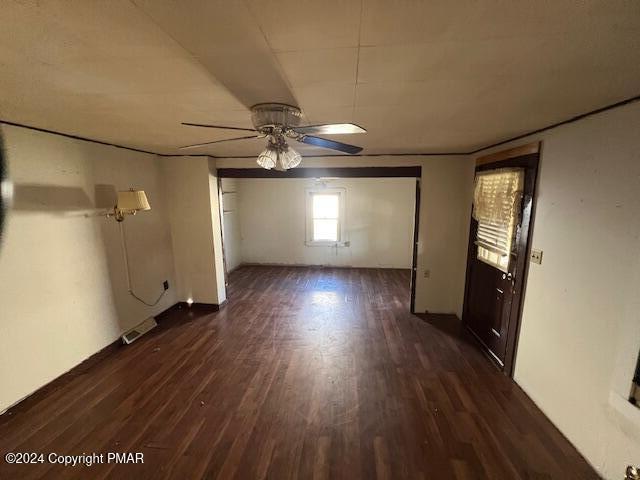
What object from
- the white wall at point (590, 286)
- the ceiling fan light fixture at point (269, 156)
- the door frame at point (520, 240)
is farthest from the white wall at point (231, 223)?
the white wall at point (590, 286)

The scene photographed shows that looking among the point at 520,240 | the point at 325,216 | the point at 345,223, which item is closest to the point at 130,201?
the point at 520,240

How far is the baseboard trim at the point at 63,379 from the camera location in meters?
2.23

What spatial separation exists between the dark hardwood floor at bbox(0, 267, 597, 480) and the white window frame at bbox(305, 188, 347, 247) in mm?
3080

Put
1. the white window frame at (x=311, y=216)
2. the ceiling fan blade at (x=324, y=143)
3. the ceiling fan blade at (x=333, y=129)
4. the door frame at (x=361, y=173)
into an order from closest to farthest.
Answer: the ceiling fan blade at (x=333, y=129) → the ceiling fan blade at (x=324, y=143) → the door frame at (x=361, y=173) → the white window frame at (x=311, y=216)

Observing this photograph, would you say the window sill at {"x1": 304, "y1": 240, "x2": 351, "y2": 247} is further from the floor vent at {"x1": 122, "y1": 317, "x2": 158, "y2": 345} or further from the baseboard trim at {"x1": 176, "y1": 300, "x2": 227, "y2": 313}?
the floor vent at {"x1": 122, "y1": 317, "x2": 158, "y2": 345}

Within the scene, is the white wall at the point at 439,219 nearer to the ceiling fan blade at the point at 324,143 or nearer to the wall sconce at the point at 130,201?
the wall sconce at the point at 130,201

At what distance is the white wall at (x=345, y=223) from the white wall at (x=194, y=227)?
2.52m

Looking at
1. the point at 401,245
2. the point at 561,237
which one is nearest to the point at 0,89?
the point at 561,237

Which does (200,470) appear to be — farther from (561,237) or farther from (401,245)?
(401,245)

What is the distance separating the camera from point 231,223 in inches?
247

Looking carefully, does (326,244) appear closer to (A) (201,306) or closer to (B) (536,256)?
(A) (201,306)

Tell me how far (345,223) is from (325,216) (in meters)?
0.52

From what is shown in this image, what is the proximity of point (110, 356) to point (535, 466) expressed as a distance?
398cm

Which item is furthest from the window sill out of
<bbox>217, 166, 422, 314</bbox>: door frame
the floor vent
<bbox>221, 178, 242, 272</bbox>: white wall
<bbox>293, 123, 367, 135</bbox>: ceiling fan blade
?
<bbox>293, 123, 367, 135</bbox>: ceiling fan blade
